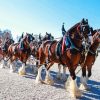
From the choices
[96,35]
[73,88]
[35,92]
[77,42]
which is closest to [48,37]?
[96,35]

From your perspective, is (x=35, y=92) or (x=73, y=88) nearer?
(x=73, y=88)

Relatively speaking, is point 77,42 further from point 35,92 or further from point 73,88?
point 35,92

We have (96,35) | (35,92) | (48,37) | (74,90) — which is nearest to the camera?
(74,90)

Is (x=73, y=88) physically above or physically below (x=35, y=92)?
above

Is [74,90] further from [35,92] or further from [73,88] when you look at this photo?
[35,92]

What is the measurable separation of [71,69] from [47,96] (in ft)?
4.59

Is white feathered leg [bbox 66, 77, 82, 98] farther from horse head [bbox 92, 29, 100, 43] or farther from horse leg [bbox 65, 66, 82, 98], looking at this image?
horse head [bbox 92, 29, 100, 43]

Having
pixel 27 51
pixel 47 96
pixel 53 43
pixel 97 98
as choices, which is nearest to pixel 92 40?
pixel 53 43

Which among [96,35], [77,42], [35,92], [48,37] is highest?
[48,37]

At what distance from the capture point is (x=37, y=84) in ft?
38.2

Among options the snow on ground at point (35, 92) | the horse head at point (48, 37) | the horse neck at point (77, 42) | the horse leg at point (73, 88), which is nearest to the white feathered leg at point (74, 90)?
the horse leg at point (73, 88)

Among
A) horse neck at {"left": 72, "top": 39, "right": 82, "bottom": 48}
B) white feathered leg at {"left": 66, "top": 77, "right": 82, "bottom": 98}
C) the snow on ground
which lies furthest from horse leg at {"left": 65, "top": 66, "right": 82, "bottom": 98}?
horse neck at {"left": 72, "top": 39, "right": 82, "bottom": 48}

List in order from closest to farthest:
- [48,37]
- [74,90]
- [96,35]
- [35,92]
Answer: [74,90], [35,92], [96,35], [48,37]

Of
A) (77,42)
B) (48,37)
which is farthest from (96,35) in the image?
(48,37)
